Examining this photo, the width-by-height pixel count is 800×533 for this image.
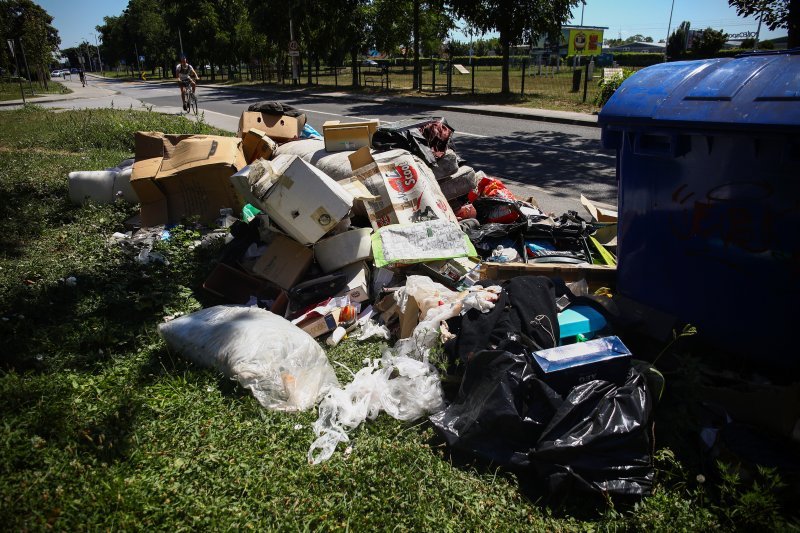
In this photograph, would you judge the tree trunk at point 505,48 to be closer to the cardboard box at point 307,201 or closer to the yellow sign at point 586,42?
the yellow sign at point 586,42

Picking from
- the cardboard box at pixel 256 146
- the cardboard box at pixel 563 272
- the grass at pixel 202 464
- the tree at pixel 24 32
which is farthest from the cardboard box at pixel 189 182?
the tree at pixel 24 32

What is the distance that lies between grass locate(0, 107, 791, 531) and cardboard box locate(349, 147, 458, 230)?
135cm

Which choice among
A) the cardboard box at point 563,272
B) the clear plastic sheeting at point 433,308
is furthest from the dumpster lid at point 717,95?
the clear plastic sheeting at point 433,308

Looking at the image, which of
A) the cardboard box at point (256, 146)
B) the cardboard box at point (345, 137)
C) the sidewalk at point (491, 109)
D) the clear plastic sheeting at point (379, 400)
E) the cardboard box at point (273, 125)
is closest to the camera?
the clear plastic sheeting at point (379, 400)

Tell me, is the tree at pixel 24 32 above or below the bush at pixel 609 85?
above

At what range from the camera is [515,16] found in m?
18.6

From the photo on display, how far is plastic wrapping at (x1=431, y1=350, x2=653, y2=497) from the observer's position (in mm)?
2270

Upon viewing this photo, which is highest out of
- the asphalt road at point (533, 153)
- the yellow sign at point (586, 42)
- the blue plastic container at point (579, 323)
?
the yellow sign at point (586, 42)

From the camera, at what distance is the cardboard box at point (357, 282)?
3935mm

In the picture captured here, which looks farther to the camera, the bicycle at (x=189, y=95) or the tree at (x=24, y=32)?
the tree at (x=24, y=32)

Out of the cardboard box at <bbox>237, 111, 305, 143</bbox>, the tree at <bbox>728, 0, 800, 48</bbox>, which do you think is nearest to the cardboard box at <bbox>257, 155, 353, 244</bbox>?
the cardboard box at <bbox>237, 111, 305, 143</bbox>

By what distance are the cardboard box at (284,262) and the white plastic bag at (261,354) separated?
0.78 metres

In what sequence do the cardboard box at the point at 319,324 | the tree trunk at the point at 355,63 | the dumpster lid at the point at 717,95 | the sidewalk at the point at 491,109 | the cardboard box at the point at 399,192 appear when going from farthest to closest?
the tree trunk at the point at 355,63
the sidewalk at the point at 491,109
the cardboard box at the point at 399,192
the cardboard box at the point at 319,324
the dumpster lid at the point at 717,95

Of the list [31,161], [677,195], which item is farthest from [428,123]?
[31,161]
